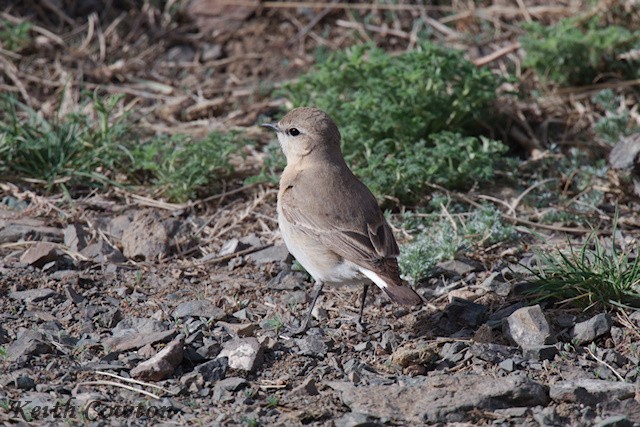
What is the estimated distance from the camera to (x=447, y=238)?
265 inches

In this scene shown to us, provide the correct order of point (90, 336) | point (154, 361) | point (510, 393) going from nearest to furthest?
point (510, 393), point (154, 361), point (90, 336)

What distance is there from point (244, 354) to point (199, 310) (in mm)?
846

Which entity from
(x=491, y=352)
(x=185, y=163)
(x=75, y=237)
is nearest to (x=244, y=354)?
(x=491, y=352)

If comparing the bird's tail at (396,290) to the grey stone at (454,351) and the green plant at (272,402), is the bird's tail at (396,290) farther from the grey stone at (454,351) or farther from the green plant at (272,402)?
the green plant at (272,402)

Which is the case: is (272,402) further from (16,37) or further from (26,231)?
(16,37)

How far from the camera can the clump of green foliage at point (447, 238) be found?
21.1 ft

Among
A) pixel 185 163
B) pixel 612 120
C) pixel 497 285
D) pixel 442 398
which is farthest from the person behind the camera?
pixel 612 120

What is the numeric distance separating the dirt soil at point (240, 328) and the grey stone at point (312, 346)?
0.05 ft

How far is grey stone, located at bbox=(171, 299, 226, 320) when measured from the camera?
596 cm

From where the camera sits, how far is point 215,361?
5.28m

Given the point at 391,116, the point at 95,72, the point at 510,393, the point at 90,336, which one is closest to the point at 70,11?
the point at 95,72

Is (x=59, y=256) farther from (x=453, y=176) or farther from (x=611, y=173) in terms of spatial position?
(x=611, y=173)

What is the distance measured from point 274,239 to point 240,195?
825 mm

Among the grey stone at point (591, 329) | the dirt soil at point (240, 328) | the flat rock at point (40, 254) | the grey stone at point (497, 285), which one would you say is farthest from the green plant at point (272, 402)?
the flat rock at point (40, 254)
